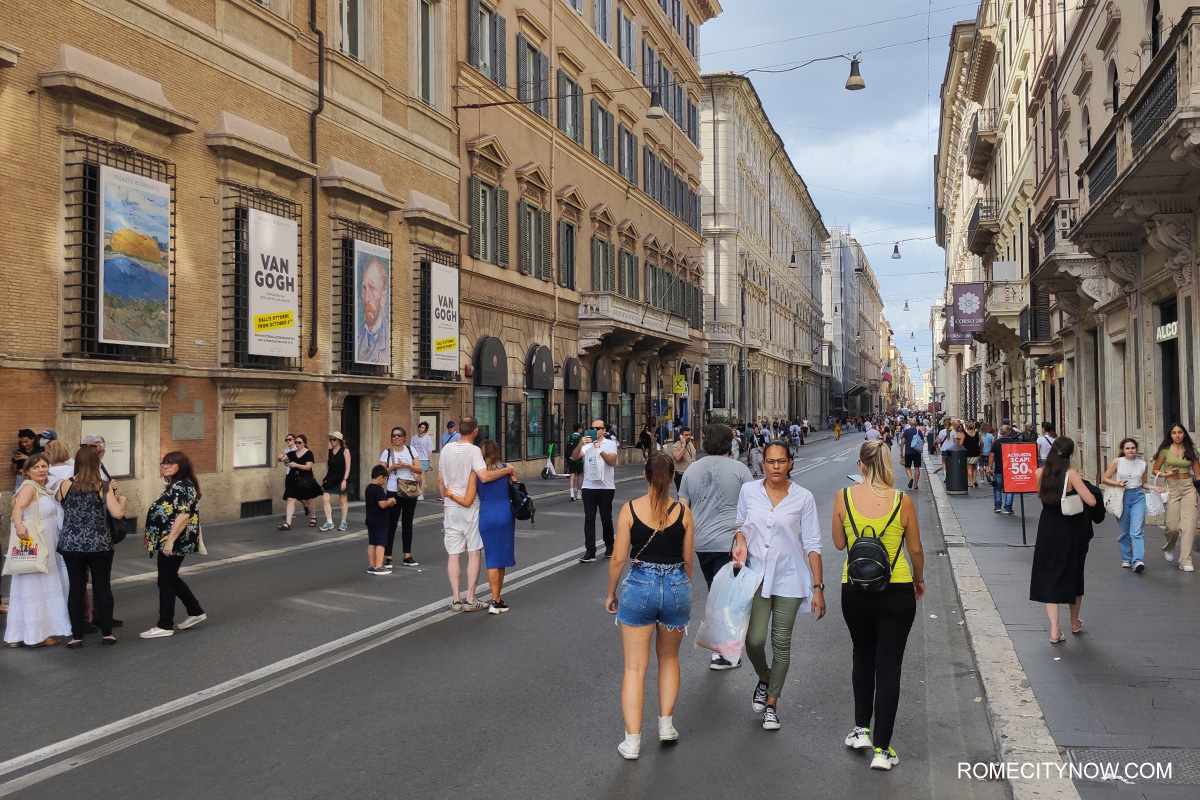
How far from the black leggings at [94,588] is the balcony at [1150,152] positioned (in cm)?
1183

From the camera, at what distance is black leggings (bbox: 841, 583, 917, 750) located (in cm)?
523

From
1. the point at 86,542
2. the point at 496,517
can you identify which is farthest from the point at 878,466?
the point at 86,542

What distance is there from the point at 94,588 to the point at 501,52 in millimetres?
22496

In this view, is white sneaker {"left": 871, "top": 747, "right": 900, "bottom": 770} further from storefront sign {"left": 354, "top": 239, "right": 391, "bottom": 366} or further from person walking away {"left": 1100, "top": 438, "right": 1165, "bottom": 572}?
storefront sign {"left": 354, "top": 239, "right": 391, "bottom": 366}

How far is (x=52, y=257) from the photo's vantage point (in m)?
13.9

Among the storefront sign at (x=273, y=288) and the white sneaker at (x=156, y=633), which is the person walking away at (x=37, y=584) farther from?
the storefront sign at (x=273, y=288)

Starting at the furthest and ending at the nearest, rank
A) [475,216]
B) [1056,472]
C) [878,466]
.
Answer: [475,216] → [1056,472] → [878,466]

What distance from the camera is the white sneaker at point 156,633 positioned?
848cm

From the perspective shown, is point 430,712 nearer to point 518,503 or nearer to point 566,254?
point 518,503

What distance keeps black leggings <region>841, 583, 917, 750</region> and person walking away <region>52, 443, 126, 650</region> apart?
596cm

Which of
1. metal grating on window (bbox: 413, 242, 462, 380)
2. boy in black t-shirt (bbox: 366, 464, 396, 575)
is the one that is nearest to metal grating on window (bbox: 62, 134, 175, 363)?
boy in black t-shirt (bbox: 366, 464, 396, 575)

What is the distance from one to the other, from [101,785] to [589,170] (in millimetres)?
32056

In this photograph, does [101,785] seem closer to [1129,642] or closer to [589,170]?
[1129,642]

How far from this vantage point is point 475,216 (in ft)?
87.7
